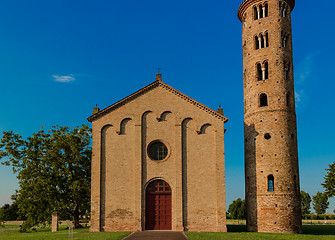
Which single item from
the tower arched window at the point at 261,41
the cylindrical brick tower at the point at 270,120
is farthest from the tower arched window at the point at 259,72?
the tower arched window at the point at 261,41

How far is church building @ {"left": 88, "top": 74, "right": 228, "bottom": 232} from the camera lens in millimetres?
27203

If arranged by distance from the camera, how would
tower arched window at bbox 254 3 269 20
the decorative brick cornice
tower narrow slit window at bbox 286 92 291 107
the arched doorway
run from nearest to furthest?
the arched doorway → tower narrow slit window at bbox 286 92 291 107 → tower arched window at bbox 254 3 269 20 → the decorative brick cornice

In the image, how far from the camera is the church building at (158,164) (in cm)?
2720

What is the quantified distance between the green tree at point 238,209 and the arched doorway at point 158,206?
43.1 metres

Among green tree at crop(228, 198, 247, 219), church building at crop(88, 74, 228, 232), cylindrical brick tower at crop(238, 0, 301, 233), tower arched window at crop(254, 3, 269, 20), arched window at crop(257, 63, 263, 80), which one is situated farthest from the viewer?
green tree at crop(228, 198, 247, 219)

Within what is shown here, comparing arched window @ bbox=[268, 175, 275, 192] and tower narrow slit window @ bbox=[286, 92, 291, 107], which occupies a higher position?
tower narrow slit window @ bbox=[286, 92, 291, 107]

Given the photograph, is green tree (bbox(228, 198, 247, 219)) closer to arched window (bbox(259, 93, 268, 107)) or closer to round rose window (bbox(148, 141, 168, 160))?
arched window (bbox(259, 93, 268, 107))

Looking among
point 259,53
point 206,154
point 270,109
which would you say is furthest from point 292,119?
point 206,154

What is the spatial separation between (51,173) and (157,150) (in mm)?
12489

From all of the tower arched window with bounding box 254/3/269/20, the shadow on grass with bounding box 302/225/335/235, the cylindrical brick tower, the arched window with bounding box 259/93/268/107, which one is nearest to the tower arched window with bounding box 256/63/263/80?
the cylindrical brick tower

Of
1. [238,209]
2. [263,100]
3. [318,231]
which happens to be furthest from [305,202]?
[263,100]

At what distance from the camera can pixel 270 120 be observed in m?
30.4

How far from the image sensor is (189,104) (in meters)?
29.4

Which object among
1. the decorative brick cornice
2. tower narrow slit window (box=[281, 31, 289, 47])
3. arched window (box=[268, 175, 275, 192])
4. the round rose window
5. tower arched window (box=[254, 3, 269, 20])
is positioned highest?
the decorative brick cornice
